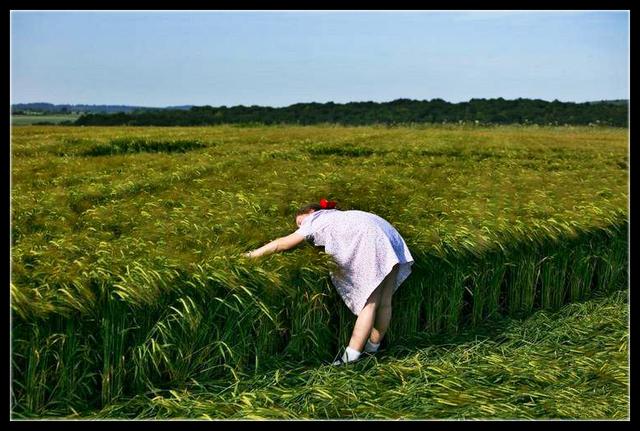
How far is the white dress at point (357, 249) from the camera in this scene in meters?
4.78

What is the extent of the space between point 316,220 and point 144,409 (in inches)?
66.4

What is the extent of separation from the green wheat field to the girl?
0.38ft

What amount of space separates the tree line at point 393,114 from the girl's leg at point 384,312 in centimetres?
691

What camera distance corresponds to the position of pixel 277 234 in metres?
5.64

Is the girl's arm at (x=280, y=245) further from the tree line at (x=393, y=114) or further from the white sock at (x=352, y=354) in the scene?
the tree line at (x=393, y=114)

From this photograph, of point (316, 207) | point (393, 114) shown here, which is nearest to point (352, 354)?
point (316, 207)

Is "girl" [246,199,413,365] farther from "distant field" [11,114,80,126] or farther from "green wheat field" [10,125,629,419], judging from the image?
"distant field" [11,114,80,126]

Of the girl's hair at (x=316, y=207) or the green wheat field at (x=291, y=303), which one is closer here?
the green wheat field at (x=291, y=303)

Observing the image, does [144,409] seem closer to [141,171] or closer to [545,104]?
[141,171]

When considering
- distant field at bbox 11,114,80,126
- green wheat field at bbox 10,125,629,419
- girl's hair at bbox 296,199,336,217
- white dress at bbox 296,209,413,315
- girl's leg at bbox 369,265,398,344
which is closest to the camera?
green wheat field at bbox 10,125,629,419

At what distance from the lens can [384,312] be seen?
4980 millimetres

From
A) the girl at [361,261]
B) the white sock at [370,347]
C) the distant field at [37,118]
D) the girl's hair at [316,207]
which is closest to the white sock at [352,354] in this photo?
the girl at [361,261]

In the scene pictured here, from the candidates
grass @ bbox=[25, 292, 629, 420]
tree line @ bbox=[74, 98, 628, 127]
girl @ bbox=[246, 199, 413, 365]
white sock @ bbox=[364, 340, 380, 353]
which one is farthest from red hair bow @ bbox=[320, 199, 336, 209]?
tree line @ bbox=[74, 98, 628, 127]

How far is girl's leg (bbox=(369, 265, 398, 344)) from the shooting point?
16.2ft
